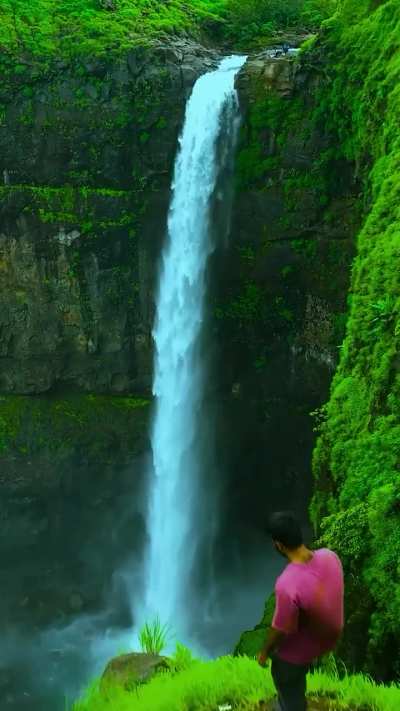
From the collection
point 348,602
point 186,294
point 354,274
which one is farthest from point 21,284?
point 348,602

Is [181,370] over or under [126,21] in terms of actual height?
under

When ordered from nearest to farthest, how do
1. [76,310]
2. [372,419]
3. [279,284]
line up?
[372,419] < [279,284] < [76,310]

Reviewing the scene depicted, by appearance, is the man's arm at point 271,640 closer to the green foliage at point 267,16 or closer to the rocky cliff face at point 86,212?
the rocky cliff face at point 86,212

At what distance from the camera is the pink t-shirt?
9.93 ft

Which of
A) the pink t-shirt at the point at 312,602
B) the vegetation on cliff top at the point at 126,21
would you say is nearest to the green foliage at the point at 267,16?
the vegetation on cliff top at the point at 126,21

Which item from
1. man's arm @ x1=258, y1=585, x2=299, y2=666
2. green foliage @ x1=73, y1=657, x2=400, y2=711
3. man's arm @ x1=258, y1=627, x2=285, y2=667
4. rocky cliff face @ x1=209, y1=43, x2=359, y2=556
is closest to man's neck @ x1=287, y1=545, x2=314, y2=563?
man's arm @ x1=258, y1=585, x2=299, y2=666

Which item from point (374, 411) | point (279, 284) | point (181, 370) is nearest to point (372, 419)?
point (374, 411)

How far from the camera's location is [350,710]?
396 centimetres

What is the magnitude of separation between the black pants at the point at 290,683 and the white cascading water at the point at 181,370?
13.3m

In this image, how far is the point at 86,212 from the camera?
17469 millimetres

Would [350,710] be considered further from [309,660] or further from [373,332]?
[373,332]

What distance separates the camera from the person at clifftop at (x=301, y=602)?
303 centimetres

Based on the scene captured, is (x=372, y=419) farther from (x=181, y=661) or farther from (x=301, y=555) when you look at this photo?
(x=301, y=555)

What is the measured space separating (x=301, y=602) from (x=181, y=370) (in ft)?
45.7
